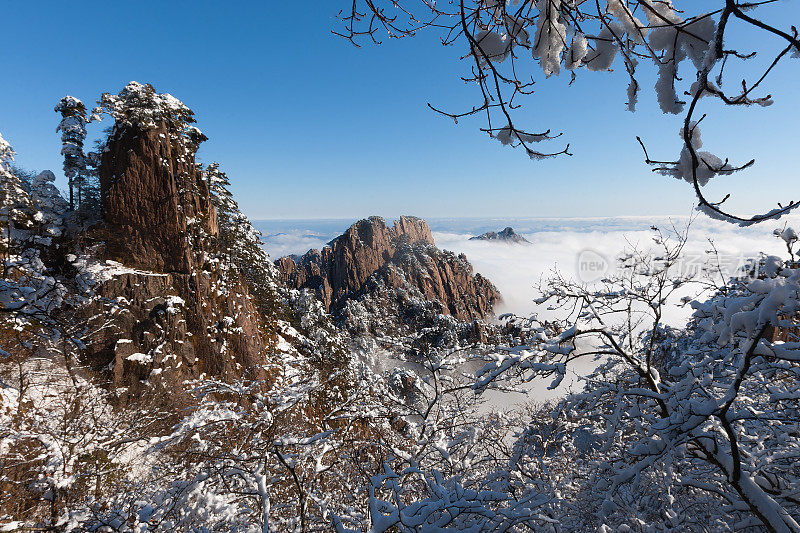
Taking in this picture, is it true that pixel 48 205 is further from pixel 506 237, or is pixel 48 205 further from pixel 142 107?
pixel 506 237

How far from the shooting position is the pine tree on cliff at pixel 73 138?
72.3ft

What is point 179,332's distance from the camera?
16.4m

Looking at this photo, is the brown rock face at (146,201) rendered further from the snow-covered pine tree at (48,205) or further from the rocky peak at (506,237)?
the rocky peak at (506,237)

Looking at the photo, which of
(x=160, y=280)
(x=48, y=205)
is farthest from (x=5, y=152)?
(x=160, y=280)

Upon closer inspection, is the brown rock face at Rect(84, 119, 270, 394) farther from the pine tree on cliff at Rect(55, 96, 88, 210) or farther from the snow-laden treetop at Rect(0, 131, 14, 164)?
the pine tree on cliff at Rect(55, 96, 88, 210)

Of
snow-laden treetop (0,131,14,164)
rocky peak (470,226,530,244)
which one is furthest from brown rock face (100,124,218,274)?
rocky peak (470,226,530,244)

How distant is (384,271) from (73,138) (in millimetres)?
59379

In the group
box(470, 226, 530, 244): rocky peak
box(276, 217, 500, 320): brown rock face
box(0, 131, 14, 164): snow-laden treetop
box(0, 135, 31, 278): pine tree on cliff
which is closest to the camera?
box(0, 135, 31, 278): pine tree on cliff

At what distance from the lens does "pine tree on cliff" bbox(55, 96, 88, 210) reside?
2203 cm

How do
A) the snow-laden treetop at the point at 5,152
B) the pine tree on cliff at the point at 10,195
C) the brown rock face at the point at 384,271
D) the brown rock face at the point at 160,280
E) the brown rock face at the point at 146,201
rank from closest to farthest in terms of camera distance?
the pine tree on cliff at the point at 10,195 → the brown rock face at the point at 160,280 → the brown rock face at the point at 146,201 → the snow-laden treetop at the point at 5,152 → the brown rock face at the point at 384,271

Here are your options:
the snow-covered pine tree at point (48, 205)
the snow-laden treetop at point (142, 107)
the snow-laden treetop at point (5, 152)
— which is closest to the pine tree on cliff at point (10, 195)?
the snow-laden treetop at point (5, 152)

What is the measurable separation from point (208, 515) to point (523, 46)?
745 cm

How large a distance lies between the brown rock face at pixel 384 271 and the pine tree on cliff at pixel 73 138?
50.7 m

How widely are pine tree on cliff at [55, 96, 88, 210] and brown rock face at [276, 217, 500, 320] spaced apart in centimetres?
5072
